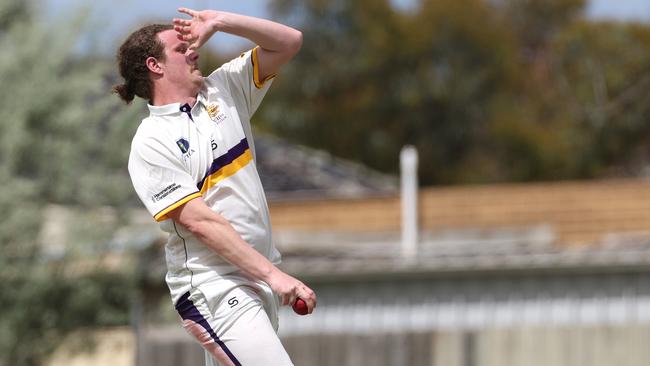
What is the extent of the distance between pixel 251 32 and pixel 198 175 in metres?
0.58

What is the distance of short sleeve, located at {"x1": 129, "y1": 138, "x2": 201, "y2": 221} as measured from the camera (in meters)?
5.52

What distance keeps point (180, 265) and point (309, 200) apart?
1494 centimetres

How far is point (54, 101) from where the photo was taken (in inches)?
666

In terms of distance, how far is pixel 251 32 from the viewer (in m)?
5.68

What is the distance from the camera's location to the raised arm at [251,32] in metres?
5.57

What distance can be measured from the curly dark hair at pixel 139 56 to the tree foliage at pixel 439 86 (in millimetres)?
35195

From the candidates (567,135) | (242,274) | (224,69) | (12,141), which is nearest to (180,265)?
(242,274)

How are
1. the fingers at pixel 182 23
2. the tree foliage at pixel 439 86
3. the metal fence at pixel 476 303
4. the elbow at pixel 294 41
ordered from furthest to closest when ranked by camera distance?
the tree foliage at pixel 439 86 < the metal fence at pixel 476 303 < the elbow at pixel 294 41 < the fingers at pixel 182 23

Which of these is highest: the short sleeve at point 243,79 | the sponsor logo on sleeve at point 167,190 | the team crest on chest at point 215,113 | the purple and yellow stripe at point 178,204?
the short sleeve at point 243,79

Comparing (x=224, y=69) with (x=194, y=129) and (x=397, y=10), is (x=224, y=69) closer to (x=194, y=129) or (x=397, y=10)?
(x=194, y=129)

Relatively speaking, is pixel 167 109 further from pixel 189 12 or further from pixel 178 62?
pixel 189 12

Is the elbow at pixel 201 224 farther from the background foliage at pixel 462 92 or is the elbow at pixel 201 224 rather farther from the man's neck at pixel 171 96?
the background foliage at pixel 462 92

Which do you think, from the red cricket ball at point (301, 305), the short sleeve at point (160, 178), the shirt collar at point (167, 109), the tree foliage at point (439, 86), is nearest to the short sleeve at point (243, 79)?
the shirt collar at point (167, 109)

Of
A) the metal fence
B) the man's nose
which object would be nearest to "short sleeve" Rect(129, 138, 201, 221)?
the man's nose
